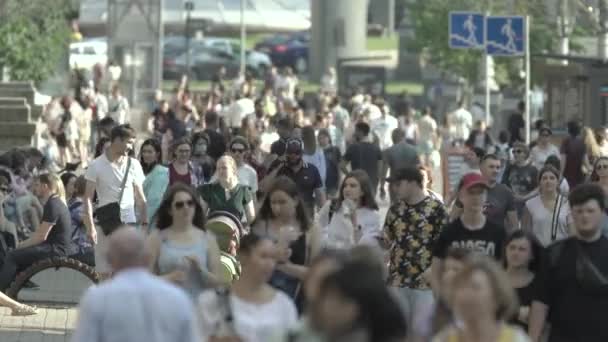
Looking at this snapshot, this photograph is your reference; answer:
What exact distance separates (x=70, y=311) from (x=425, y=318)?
358 inches

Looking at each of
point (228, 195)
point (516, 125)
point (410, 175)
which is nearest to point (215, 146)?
point (228, 195)

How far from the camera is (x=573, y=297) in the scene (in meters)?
11.7

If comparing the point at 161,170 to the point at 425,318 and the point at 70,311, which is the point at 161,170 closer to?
the point at 70,311

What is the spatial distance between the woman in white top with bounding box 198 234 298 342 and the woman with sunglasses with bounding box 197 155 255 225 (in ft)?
24.4

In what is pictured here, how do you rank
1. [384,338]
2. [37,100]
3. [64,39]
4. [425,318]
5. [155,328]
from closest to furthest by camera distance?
[384,338], [155,328], [425,318], [37,100], [64,39]

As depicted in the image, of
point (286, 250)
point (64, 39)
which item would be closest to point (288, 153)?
point (286, 250)

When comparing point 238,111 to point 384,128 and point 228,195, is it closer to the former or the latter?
point 384,128

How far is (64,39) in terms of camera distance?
164 ft

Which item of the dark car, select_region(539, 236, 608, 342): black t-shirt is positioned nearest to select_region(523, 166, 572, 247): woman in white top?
select_region(539, 236, 608, 342): black t-shirt

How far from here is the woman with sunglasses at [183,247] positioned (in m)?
12.0

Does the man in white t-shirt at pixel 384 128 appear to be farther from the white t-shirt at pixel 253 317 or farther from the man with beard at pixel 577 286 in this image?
the white t-shirt at pixel 253 317

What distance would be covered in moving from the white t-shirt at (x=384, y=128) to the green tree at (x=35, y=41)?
9710mm

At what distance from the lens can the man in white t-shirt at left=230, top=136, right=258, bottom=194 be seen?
19395 mm

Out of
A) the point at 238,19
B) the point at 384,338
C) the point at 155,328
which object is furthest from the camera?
the point at 238,19
